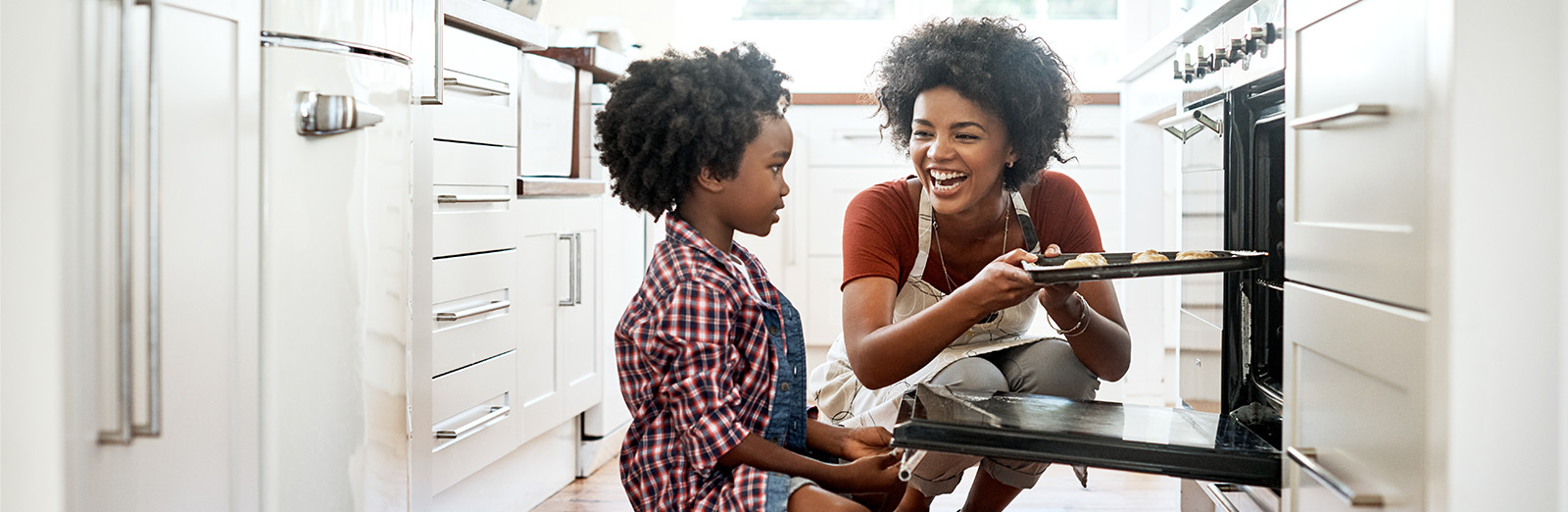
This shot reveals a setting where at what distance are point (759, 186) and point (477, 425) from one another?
786 mm

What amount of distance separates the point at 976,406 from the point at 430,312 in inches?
33.5

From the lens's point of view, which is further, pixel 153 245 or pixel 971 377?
pixel 971 377

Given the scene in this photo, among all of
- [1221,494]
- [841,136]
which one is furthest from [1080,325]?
[841,136]

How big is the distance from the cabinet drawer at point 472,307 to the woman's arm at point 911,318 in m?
0.64

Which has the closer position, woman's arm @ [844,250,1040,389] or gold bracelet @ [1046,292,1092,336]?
woman's arm @ [844,250,1040,389]

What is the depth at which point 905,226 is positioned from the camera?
1632 mm

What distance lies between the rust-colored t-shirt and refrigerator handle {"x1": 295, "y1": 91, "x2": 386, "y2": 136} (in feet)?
2.11

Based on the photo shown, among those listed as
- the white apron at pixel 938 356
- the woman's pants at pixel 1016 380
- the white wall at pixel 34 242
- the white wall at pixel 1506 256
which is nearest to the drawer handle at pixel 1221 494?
the woman's pants at pixel 1016 380

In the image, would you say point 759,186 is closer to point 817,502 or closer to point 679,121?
point 679,121

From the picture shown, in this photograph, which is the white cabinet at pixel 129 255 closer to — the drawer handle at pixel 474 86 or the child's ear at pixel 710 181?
the child's ear at pixel 710 181

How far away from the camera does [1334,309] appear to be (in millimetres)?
1031

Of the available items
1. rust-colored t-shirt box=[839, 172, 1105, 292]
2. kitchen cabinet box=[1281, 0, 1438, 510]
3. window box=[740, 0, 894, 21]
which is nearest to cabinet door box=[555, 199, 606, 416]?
rust-colored t-shirt box=[839, 172, 1105, 292]

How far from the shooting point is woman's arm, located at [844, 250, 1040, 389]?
1244 millimetres

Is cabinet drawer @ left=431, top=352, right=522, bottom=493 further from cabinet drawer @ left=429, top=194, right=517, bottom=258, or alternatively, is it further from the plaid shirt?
the plaid shirt
